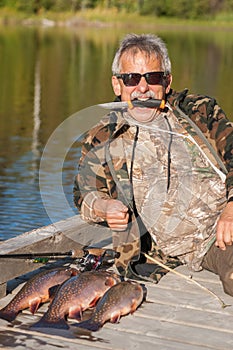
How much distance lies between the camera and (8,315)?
4.10 m

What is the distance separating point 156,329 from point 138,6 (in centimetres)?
6910

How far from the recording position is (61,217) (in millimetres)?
8461

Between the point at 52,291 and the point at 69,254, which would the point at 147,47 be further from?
the point at 52,291

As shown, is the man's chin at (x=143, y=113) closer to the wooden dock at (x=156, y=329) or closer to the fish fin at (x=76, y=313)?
the wooden dock at (x=156, y=329)

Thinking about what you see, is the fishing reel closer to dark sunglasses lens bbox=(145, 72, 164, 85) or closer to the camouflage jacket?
the camouflage jacket

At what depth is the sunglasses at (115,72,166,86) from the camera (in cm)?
450

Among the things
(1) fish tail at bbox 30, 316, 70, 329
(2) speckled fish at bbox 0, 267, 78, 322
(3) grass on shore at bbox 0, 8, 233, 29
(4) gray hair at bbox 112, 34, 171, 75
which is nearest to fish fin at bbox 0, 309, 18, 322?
(2) speckled fish at bbox 0, 267, 78, 322

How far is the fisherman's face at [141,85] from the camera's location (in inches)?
178

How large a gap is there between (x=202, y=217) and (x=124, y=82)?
825 millimetres

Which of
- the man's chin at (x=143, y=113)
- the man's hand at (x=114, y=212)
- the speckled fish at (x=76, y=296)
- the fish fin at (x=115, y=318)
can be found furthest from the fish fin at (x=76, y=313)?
the man's chin at (x=143, y=113)

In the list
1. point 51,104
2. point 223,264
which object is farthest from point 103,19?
point 223,264

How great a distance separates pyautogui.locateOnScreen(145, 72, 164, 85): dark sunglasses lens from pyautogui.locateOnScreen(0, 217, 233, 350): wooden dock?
1.07 meters

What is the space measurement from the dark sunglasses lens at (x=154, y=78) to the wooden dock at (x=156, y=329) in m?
1.07

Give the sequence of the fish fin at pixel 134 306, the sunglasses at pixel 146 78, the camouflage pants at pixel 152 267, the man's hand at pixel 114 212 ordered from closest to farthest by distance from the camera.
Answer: the fish fin at pixel 134 306 < the man's hand at pixel 114 212 < the sunglasses at pixel 146 78 < the camouflage pants at pixel 152 267
